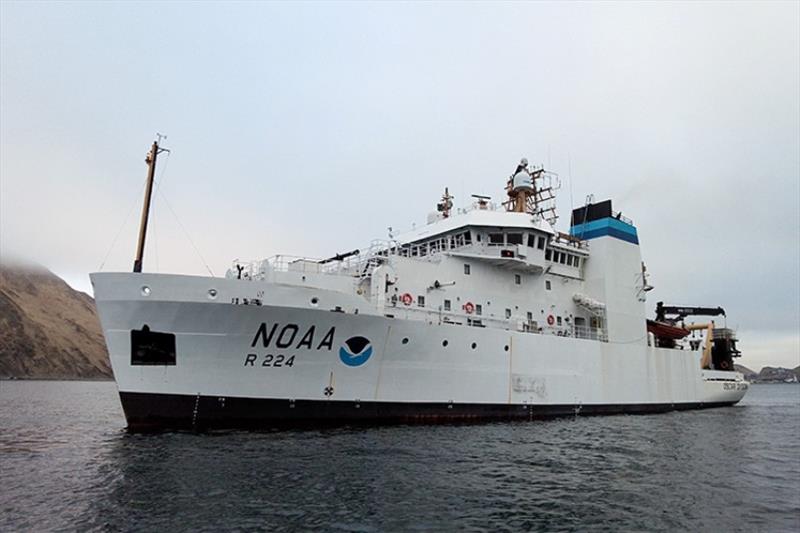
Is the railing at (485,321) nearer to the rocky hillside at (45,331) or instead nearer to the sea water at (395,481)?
the sea water at (395,481)

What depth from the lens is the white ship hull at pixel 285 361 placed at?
51.4ft

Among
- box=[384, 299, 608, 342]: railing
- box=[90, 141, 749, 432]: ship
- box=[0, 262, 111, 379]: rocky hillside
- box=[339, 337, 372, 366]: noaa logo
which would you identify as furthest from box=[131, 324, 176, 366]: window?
box=[0, 262, 111, 379]: rocky hillside

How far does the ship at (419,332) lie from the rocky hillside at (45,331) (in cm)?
9542

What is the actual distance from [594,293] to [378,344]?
13674 mm

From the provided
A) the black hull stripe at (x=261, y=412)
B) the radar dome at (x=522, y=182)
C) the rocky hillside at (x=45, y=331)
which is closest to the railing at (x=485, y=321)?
the black hull stripe at (x=261, y=412)

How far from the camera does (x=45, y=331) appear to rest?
4043 inches

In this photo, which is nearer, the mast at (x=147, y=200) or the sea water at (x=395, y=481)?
the sea water at (x=395, y=481)

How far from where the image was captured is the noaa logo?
1722 cm

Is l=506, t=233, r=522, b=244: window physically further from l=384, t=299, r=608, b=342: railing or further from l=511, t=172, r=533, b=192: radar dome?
l=511, t=172, r=533, b=192: radar dome

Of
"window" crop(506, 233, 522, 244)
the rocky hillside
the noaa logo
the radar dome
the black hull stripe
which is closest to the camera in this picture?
the black hull stripe

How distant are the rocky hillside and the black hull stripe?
313 ft

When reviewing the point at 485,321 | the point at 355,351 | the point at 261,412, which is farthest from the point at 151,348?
the point at 485,321

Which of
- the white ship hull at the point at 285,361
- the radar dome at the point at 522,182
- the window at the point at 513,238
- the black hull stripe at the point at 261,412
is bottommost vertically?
the black hull stripe at the point at 261,412

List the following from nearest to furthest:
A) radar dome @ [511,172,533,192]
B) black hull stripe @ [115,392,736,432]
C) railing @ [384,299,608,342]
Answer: black hull stripe @ [115,392,736,432]
railing @ [384,299,608,342]
radar dome @ [511,172,533,192]
